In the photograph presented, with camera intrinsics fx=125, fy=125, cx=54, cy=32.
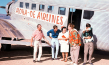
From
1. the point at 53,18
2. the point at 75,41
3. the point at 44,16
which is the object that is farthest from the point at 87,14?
the point at 44,16

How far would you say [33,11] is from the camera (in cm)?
984

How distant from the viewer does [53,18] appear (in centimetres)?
878

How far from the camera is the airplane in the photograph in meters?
7.38

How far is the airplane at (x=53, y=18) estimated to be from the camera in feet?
24.2

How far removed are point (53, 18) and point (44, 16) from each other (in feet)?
2.76

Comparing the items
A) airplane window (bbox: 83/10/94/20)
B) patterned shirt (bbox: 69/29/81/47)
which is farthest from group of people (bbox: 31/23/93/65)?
airplane window (bbox: 83/10/94/20)

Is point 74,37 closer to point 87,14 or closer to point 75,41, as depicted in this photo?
point 75,41

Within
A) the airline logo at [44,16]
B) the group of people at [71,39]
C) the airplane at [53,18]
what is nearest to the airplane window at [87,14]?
the airplane at [53,18]

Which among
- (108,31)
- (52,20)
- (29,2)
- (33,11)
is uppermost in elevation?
(29,2)

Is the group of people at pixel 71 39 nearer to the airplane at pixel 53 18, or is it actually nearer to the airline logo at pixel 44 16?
the airplane at pixel 53 18

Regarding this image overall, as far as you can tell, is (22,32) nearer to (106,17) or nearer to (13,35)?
(13,35)

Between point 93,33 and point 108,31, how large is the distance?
33.3 inches

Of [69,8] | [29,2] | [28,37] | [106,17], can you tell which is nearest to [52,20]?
[69,8]

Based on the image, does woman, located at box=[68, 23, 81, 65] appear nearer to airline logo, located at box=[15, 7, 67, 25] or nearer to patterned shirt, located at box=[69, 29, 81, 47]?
patterned shirt, located at box=[69, 29, 81, 47]
